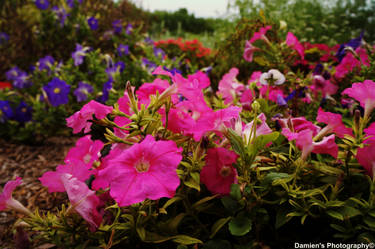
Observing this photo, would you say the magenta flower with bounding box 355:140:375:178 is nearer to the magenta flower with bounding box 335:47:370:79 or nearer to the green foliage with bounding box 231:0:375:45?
the magenta flower with bounding box 335:47:370:79

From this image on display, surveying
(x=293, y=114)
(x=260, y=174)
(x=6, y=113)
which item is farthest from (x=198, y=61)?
(x=260, y=174)

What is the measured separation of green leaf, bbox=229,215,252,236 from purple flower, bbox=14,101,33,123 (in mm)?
2549

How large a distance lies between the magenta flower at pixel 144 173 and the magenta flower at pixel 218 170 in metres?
0.17

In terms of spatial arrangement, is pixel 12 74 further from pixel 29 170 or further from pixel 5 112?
pixel 29 170

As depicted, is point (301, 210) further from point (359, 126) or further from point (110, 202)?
point (110, 202)

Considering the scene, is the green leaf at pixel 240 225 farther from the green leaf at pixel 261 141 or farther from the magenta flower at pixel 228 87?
the magenta flower at pixel 228 87

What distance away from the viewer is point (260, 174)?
1021 millimetres

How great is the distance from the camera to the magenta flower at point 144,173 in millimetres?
755

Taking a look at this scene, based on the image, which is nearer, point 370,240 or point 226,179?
point 370,240

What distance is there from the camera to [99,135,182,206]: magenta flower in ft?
2.48

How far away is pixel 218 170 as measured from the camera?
3.04 feet

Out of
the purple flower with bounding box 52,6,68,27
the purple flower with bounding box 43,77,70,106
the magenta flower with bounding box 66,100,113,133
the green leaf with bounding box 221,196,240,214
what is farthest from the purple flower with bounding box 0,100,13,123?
the green leaf with bounding box 221,196,240,214

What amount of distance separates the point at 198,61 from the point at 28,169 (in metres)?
3.86

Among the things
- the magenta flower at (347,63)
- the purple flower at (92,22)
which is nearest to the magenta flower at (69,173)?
the magenta flower at (347,63)
